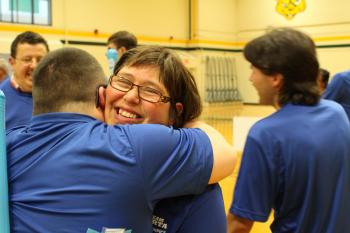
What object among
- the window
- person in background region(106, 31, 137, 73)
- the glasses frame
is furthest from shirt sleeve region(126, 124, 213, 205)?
the window

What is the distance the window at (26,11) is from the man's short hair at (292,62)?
9.22 m

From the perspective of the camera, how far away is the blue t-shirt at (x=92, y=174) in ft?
4.05

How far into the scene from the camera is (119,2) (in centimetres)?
1236

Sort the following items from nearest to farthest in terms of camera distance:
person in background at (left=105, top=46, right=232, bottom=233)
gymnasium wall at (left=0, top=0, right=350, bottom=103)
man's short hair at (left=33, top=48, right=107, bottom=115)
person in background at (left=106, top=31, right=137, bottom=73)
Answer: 1. man's short hair at (left=33, top=48, right=107, bottom=115)
2. person in background at (left=105, top=46, right=232, bottom=233)
3. person in background at (left=106, top=31, right=137, bottom=73)
4. gymnasium wall at (left=0, top=0, right=350, bottom=103)

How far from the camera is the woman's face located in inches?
64.5

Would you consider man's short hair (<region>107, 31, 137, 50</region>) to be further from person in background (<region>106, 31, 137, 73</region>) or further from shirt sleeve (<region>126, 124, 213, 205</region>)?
shirt sleeve (<region>126, 124, 213, 205</region>)

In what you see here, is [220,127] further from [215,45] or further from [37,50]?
[37,50]

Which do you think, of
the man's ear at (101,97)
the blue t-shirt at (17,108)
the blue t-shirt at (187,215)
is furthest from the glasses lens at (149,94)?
the blue t-shirt at (17,108)

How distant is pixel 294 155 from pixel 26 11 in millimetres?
9807

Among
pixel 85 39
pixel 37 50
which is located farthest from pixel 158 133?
pixel 85 39

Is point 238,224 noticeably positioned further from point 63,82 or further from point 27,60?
point 27,60

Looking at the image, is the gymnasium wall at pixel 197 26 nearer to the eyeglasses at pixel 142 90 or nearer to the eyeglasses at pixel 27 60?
the eyeglasses at pixel 27 60

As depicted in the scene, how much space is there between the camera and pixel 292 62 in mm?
1735

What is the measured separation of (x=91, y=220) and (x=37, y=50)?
2570 mm
